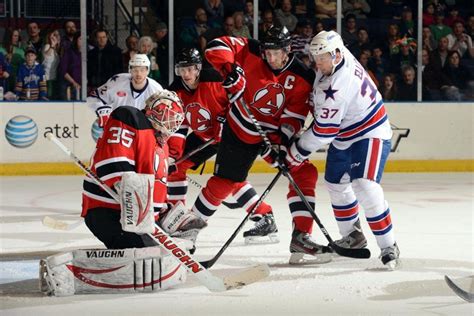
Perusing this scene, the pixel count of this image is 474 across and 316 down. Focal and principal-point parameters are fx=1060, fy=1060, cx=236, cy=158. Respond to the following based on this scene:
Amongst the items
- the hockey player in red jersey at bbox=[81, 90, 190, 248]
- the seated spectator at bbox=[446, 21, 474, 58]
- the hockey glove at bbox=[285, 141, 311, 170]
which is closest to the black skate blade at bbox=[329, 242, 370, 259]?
the hockey glove at bbox=[285, 141, 311, 170]

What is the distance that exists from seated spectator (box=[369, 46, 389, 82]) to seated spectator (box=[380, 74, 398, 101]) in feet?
0.18

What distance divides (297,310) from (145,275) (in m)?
0.63

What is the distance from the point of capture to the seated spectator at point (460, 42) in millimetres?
9273

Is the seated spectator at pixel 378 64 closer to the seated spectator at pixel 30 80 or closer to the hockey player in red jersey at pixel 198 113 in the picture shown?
the seated spectator at pixel 30 80

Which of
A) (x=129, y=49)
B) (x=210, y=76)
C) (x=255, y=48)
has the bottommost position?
(x=129, y=49)

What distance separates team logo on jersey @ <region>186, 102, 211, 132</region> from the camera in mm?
5383

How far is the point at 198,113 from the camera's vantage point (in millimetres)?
5398

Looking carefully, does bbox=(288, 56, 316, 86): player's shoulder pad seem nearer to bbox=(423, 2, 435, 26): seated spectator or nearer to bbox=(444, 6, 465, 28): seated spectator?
bbox=(423, 2, 435, 26): seated spectator

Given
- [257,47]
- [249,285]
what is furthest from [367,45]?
[249,285]

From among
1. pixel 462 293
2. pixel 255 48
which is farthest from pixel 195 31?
pixel 462 293

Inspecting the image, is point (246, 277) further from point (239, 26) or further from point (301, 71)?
point (239, 26)

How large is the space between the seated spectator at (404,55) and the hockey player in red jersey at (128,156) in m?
5.24

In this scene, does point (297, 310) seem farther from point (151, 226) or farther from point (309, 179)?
point (309, 179)

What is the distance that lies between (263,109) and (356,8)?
4.64m
